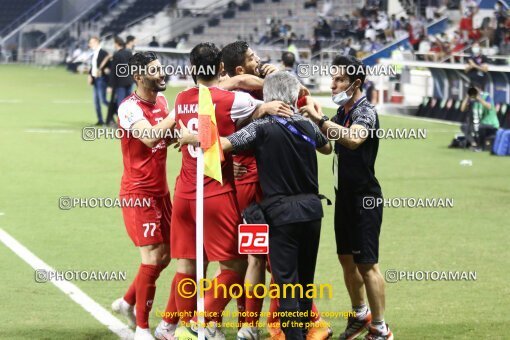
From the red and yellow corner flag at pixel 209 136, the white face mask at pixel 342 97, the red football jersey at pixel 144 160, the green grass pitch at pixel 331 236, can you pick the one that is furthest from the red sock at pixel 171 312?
the white face mask at pixel 342 97

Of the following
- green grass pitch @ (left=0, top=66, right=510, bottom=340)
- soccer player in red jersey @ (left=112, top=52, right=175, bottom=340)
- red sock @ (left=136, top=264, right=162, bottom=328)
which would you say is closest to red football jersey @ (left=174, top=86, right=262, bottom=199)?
soccer player in red jersey @ (left=112, top=52, right=175, bottom=340)

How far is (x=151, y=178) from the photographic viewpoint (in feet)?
29.0

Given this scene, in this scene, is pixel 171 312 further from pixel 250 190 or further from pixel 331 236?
pixel 331 236

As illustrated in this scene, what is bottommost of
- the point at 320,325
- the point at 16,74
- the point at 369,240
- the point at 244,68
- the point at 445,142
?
the point at 16,74

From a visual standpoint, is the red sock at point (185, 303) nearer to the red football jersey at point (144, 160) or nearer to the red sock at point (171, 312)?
the red sock at point (171, 312)

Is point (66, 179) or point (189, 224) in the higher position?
point (189, 224)

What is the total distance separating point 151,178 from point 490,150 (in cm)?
1488

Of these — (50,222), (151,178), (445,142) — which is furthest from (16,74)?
(151,178)

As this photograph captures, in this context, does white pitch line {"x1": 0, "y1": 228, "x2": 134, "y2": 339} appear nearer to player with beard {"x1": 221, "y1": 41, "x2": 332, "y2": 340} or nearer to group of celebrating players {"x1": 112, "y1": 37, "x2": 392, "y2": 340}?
group of celebrating players {"x1": 112, "y1": 37, "x2": 392, "y2": 340}

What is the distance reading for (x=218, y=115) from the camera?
8055 millimetres

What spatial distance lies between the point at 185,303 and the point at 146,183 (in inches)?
41.8

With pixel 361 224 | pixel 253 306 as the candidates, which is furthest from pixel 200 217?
pixel 361 224

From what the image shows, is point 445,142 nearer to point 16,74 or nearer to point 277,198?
point 277,198

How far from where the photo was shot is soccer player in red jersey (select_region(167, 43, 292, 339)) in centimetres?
804
